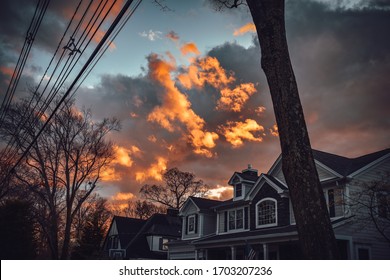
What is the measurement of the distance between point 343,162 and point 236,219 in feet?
27.8

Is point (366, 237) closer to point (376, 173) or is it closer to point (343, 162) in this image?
point (376, 173)

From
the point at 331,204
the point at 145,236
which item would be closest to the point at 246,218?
the point at 331,204

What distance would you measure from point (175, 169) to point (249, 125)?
2859 centimetres

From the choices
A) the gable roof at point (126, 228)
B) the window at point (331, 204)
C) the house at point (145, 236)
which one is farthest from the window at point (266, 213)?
the gable roof at point (126, 228)

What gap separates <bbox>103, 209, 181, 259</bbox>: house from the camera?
39062 millimetres

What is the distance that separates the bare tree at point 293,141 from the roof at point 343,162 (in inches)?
551

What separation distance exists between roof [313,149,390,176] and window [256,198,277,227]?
404 cm

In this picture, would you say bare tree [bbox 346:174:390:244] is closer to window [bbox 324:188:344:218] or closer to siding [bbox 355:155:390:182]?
window [bbox 324:188:344:218]

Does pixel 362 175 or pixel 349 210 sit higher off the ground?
pixel 362 175

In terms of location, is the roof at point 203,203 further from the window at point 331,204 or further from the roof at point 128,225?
the roof at point 128,225
